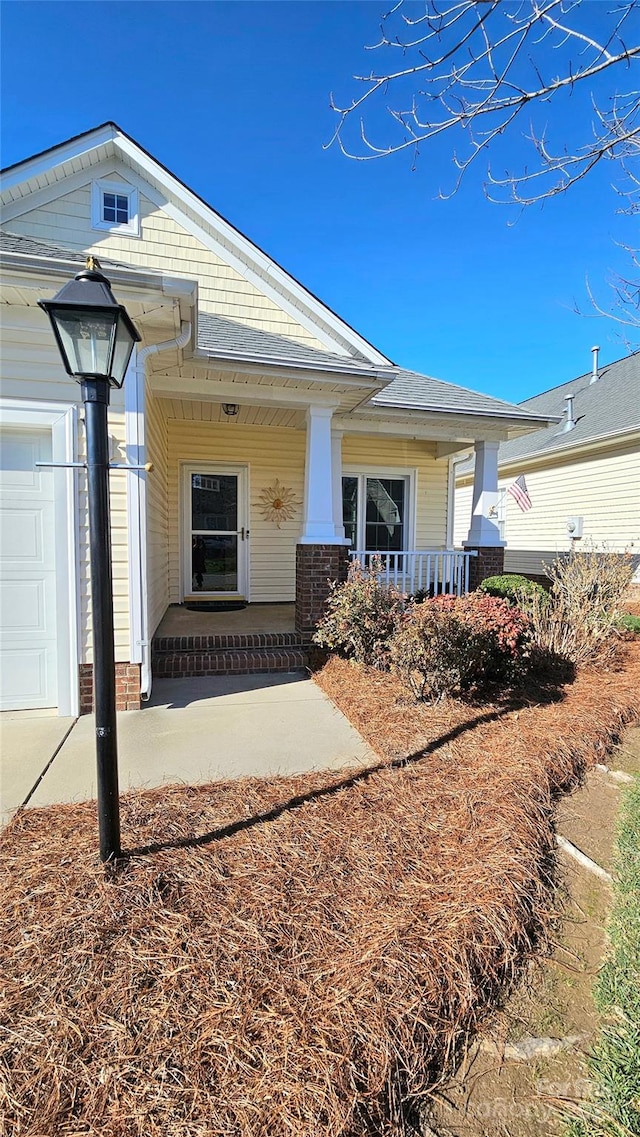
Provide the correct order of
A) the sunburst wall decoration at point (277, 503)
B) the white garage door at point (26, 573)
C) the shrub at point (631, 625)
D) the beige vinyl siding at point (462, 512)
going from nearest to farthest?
the white garage door at point (26, 573)
the shrub at point (631, 625)
the sunburst wall decoration at point (277, 503)
the beige vinyl siding at point (462, 512)

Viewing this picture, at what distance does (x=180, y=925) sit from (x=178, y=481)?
6594mm

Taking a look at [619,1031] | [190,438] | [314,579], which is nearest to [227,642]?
[314,579]

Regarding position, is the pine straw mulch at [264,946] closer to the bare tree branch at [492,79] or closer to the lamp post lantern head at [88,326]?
the lamp post lantern head at [88,326]

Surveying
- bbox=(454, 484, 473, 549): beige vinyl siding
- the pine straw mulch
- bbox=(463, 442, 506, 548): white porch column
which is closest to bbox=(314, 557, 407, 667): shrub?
the pine straw mulch

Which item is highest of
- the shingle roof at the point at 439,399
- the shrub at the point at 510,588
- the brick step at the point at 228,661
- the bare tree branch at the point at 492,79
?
the bare tree branch at the point at 492,79

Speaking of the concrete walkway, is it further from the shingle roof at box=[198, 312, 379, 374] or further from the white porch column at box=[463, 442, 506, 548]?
the white porch column at box=[463, 442, 506, 548]

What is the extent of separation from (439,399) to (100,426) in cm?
622

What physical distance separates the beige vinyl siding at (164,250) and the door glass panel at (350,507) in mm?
2469

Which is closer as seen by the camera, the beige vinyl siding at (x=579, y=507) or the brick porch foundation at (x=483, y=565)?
the brick porch foundation at (x=483, y=565)

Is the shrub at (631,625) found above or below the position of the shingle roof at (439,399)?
below

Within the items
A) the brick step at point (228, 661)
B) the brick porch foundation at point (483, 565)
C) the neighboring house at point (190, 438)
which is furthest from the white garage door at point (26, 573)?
the brick porch foundation at point (483, 565)

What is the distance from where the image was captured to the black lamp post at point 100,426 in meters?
2.03

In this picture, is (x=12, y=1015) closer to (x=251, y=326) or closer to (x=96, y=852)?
(x=96, y=852)

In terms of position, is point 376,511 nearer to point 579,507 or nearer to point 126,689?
point 126,689
